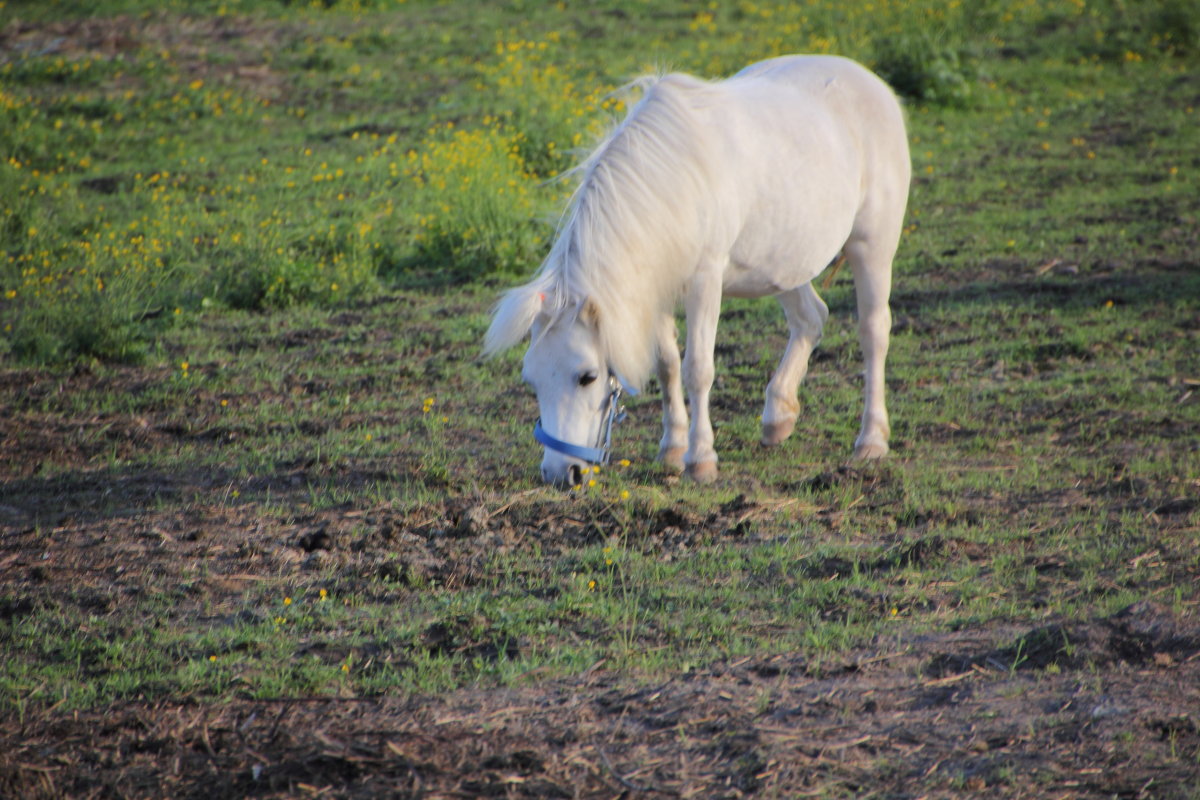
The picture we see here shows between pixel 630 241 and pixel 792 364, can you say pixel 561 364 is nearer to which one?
pixel 630 241

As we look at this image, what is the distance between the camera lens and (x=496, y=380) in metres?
6.71

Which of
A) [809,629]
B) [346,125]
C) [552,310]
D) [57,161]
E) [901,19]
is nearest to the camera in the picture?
[809,629]

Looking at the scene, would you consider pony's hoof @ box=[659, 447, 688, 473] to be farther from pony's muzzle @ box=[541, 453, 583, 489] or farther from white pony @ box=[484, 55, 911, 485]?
pony's muzzle @ box=[541, 453, 583, 489]

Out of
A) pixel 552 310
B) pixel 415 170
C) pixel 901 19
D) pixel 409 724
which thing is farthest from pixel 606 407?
pixel 901 19

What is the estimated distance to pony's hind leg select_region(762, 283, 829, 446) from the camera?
18.7 feet

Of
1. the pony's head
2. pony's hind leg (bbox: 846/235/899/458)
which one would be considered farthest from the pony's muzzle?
pony's hind leg (bbox: 846/235/899/458)

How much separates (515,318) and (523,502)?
724 mm

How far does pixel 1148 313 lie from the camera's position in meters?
7.22

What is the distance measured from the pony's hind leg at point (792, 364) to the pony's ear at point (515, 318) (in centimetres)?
161

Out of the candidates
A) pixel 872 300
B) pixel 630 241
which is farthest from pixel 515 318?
pixel 872 300

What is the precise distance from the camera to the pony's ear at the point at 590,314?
4562mm

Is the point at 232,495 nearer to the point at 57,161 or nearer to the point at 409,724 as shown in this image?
the point at 409,724

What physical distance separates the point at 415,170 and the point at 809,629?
783 centimetres

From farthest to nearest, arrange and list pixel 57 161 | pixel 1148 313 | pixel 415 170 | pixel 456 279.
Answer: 1. pixel 57 161
2. pixel 415 170
3. pixel 456 279
4. pixel 1148 313
